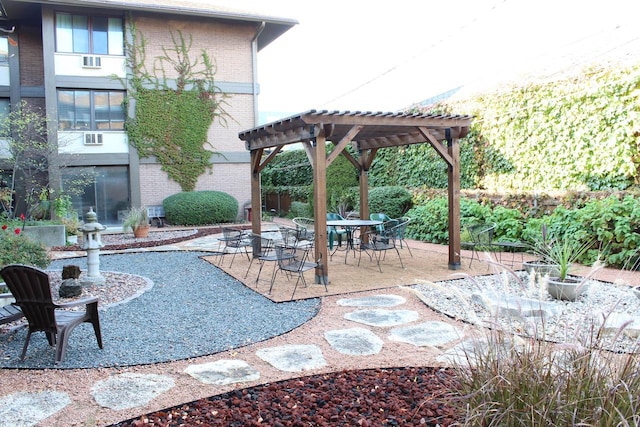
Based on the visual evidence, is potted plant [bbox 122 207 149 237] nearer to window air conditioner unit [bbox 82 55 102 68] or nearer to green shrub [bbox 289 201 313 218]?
green shrub [bbox 289 201 313 218]

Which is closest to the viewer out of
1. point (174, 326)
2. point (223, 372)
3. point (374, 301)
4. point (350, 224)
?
point (223, 372)

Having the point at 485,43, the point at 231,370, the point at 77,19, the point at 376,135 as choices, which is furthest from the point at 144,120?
the point at 231,370

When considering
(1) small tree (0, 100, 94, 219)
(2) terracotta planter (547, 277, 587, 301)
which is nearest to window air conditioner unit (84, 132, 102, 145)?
(1) small tree (0, 100, 94, 219)

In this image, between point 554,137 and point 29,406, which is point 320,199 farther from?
point 554,137

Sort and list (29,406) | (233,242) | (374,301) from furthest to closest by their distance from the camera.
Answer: (233,242) → (374,301) → (29,406)

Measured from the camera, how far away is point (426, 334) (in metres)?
4.88

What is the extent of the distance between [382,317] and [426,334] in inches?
29.7

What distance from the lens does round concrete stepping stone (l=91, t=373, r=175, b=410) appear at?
3.38m

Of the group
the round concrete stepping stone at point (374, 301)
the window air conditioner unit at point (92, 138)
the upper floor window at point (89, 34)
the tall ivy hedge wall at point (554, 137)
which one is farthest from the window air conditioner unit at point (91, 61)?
the round concrete stepping stone at point (374, 301)

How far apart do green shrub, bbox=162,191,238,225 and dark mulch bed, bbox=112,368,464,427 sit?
1484 centimetres

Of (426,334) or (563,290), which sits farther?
(563,290)

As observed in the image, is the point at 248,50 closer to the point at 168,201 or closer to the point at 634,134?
the point at 168,201

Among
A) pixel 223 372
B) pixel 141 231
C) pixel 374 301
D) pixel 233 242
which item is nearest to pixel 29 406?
pixel 223 372

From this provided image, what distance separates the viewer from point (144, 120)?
18.4 m
